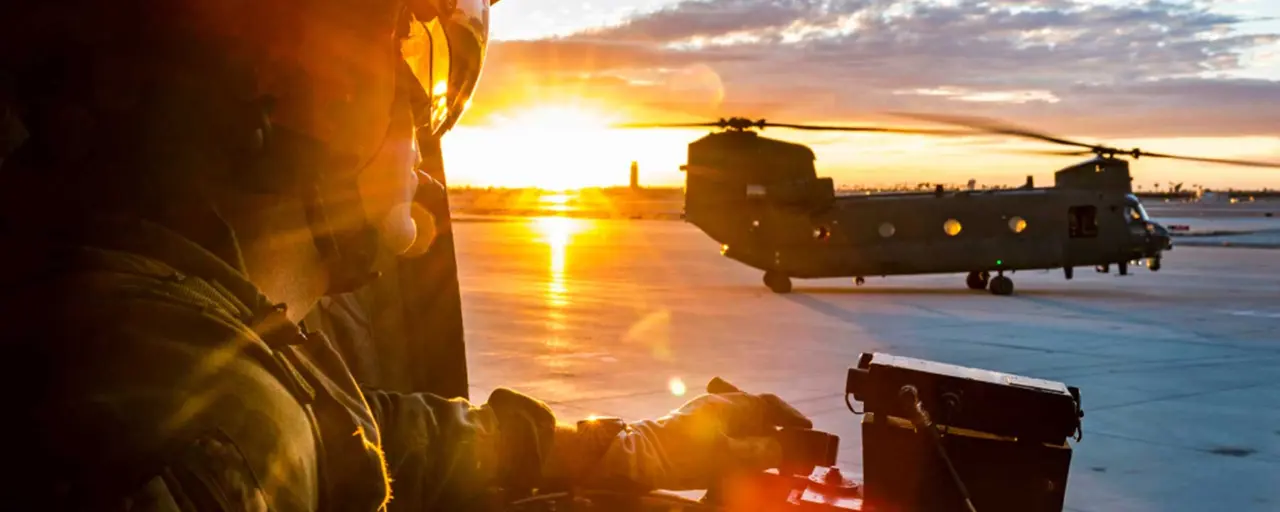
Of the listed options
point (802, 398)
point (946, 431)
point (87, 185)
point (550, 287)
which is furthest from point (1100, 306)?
point (87, 185)

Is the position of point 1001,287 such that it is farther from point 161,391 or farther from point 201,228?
point 161,391

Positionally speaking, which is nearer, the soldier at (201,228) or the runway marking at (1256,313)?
the soldier at (201,228)

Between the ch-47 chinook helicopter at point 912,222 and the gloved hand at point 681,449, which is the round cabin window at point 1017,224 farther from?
the gloved hand at point 681,449

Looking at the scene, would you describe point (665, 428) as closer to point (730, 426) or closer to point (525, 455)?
point (730, 426)

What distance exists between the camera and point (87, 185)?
4.75 feet

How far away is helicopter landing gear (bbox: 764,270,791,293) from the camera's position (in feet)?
67.4

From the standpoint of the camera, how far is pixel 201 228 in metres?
1.51

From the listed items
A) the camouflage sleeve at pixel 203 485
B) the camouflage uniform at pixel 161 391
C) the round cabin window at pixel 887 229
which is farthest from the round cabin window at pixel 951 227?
the camouflage sleeve at pixel 203 485

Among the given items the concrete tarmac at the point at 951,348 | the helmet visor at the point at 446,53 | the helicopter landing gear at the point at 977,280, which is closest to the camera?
the helmet visor at the point at 446,53

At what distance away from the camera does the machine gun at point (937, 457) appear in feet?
11.8

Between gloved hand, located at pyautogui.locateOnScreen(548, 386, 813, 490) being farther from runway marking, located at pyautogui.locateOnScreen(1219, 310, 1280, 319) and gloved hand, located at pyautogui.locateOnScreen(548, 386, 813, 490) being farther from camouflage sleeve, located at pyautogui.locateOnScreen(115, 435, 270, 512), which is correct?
runway marking, located at pyautogui.locateOnScreen(1219, 310, 1280, 319)

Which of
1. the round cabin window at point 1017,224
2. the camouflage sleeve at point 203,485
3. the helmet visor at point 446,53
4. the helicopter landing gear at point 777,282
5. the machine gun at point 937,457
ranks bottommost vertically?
the helicopter landing gear at point 777,282

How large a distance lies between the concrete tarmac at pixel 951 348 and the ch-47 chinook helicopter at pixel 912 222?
23.2 inches

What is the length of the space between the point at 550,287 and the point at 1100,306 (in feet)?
29.2
